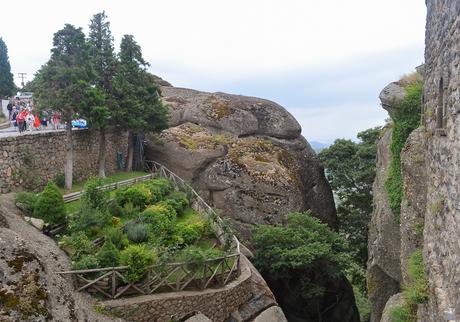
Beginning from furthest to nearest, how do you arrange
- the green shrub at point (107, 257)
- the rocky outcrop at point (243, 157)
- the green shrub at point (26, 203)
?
the rocky outcrop at point (243, 157) < the green shrub at point (26, 203) < the green shrub at point (107, 257)

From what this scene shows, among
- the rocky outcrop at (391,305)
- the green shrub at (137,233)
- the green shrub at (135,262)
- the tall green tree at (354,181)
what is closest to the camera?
the rocky outcrop at (391,305)

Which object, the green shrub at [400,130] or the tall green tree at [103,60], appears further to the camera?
the tall green tree at [103,60]

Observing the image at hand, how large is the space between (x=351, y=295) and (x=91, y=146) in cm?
1786

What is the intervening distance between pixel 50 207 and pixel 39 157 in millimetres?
5088

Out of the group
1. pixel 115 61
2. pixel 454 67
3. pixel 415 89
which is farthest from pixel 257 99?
pixel 454 67

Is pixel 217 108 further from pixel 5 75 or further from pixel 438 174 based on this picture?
pixel 5 75

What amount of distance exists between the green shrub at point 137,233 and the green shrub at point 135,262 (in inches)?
92.1

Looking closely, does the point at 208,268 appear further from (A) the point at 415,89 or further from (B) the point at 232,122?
(B) the point at 232,122

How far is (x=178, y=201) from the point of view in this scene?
21172mm

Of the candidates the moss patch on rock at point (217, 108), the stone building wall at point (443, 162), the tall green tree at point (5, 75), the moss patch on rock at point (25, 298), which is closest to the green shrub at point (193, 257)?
the stone building wall at point (443, 162)

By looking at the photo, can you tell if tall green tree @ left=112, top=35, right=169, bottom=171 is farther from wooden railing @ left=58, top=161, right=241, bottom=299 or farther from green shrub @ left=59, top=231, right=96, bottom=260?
green shrub @ left=59, top=231, right=96, bottom=260

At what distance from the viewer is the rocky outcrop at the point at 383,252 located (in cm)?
1680

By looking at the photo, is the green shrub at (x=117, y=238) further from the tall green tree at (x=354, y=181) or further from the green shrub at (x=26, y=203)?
the tall green tree at (x=354, y=181)

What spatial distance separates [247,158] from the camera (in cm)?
2700
